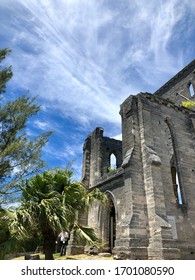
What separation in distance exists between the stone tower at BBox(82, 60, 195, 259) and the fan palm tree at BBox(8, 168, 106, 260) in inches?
102

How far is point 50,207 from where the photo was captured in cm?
655

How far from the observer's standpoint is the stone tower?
8695 millimetres

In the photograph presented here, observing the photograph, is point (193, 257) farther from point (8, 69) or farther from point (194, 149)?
point (8, 69)

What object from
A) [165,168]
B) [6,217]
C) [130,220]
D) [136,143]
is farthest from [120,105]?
[6,217]

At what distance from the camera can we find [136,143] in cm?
1115

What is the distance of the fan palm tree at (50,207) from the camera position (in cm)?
632

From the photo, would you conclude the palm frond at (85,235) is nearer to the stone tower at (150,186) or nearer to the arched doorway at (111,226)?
the stone tower at (150,186)

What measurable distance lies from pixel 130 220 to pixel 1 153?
24.7 ft

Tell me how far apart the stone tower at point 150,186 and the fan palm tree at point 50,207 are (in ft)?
8.48

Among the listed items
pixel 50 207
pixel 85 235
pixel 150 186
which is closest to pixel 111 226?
pixel 150 186

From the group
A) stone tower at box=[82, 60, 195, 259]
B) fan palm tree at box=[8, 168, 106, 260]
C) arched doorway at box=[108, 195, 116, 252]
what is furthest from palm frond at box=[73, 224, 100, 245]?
arched doorway at box=[108, 195, 116, 252]

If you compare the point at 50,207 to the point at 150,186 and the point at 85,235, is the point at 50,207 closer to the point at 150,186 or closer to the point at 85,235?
the point at 85,235

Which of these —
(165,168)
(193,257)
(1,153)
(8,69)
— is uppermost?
(8,69)

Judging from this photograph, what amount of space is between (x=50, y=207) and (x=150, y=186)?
4.88 metres
